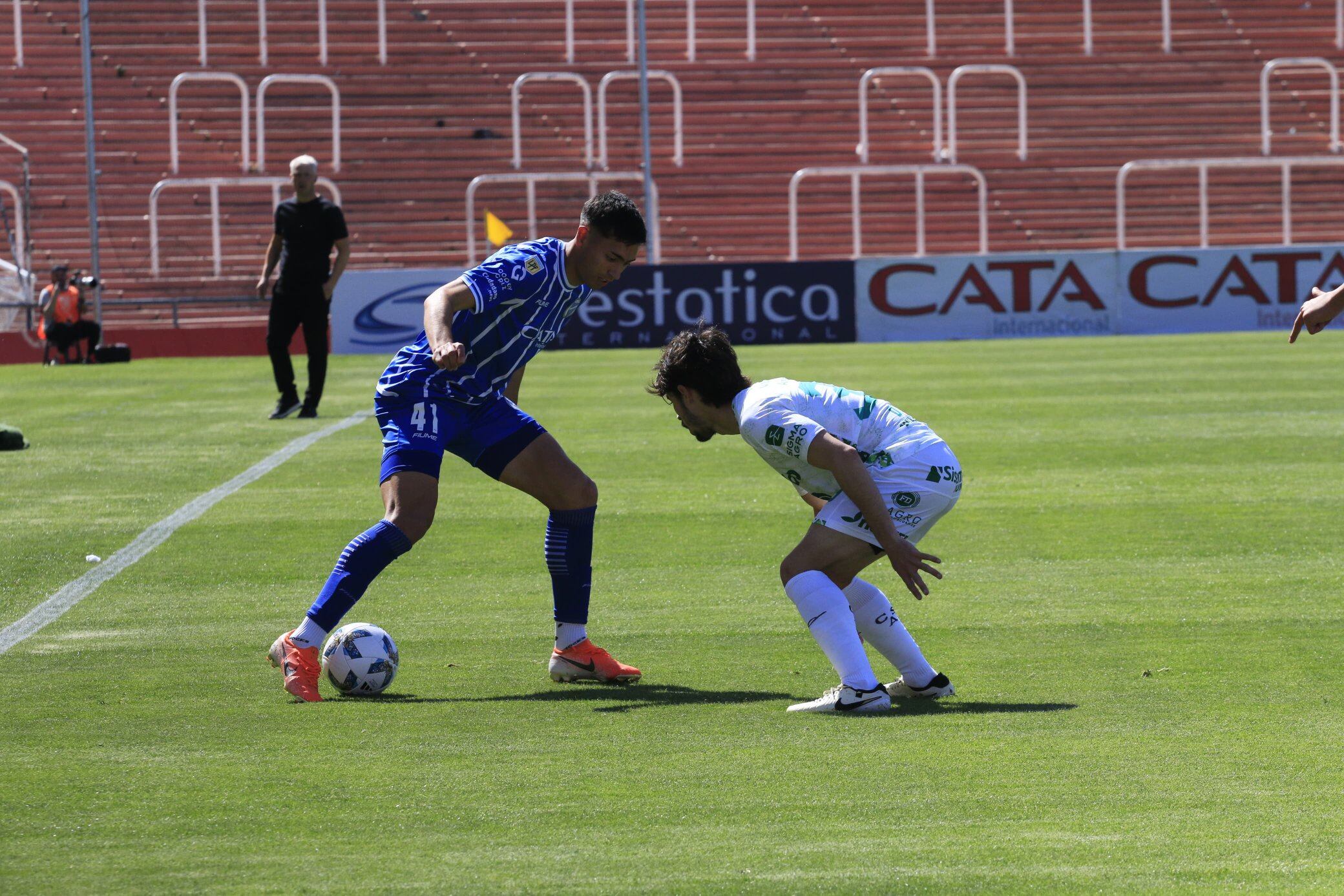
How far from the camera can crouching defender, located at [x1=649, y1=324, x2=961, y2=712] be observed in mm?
5227

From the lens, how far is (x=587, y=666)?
586cm

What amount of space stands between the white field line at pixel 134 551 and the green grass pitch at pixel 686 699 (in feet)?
0.31

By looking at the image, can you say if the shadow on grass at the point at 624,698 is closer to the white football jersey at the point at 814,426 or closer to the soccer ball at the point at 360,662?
the soccer ball at the point at 360,662

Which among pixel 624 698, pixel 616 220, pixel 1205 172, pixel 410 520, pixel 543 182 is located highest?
pixel 543 182

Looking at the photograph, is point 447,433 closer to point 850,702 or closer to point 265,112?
point 850,702

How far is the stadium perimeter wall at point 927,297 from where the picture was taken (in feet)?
83.0

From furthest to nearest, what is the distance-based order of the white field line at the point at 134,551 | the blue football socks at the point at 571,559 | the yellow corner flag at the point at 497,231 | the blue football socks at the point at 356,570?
the yellow corner flag at the point at 497,231, the white field line at the point at 134,551, the blue football socks at the point at 571,559, the blue football socks at the point at 356,570

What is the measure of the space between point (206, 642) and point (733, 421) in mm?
2189

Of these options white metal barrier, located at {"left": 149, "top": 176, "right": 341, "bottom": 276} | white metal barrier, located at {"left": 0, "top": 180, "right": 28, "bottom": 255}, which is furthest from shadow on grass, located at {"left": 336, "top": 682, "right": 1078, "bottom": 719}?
white metal barrier, located at {"left": 0, "top": 180, "right": 28, "bottom": 255}

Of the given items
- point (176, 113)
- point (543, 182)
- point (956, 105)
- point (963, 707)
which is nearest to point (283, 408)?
point (963, 707)

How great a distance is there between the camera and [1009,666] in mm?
5855

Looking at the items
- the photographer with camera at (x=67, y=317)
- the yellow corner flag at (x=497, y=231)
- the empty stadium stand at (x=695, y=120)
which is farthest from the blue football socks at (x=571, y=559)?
the empty stadium stand at (x=695, y=120)

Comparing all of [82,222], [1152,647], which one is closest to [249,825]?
[1152,647]

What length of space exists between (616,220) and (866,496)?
133cm
